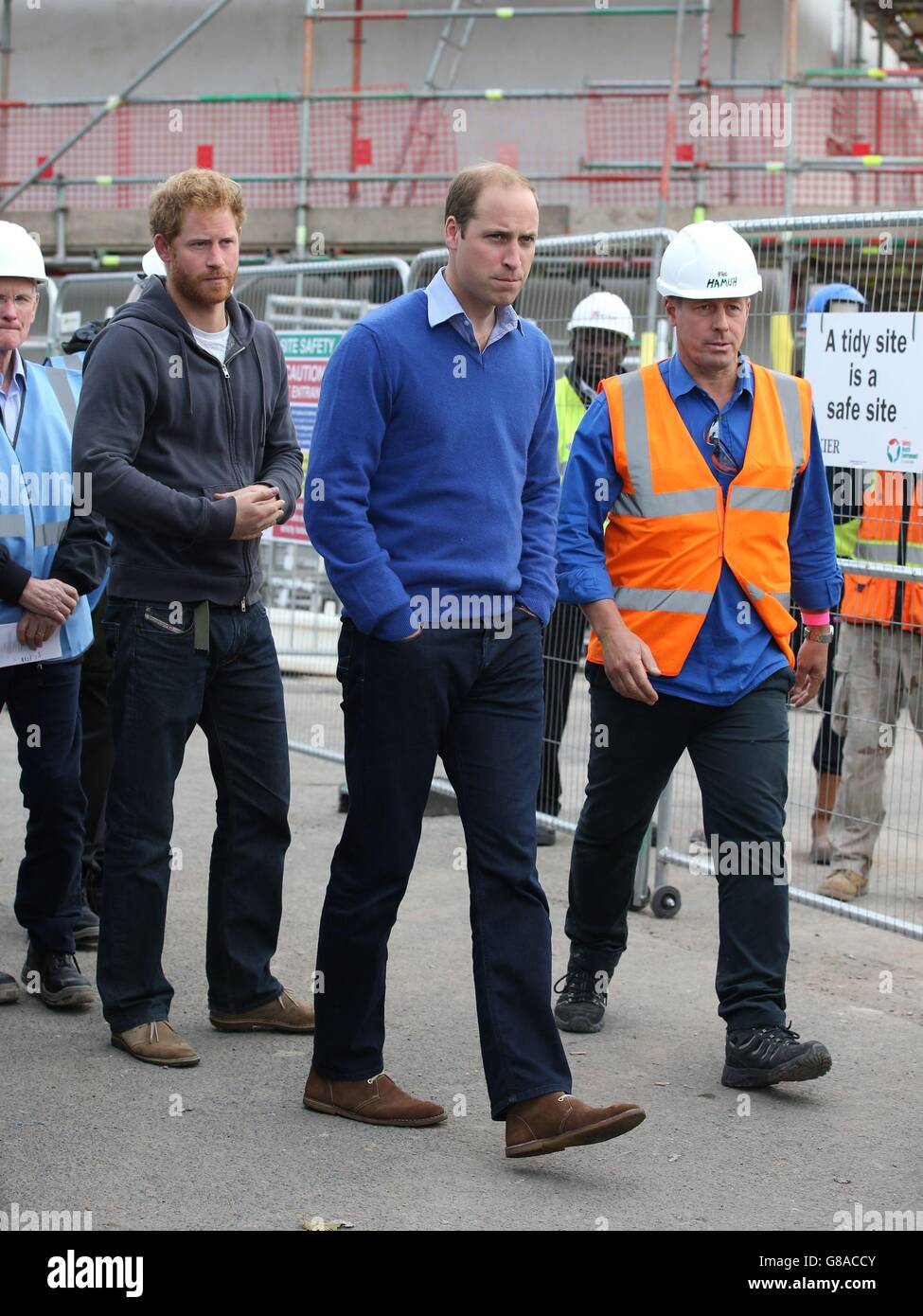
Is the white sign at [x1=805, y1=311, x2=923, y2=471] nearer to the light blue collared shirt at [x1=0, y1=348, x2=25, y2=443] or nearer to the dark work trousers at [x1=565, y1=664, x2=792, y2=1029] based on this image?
the dark work trousers at [x1=565, y1=664, x2=792, y2=1029]

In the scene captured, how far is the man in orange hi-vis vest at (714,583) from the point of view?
15.7ft

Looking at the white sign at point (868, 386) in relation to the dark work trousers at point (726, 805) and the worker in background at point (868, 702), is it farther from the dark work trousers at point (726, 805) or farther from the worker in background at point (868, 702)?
the dark work trousers at point (726, 805)

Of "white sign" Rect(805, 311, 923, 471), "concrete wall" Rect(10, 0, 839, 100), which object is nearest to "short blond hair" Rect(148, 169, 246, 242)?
"white sign" Rect(805, 311, 923, 471)

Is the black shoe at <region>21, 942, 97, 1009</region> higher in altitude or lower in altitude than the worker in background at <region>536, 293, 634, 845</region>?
lower

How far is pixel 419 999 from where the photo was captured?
5.50 meters

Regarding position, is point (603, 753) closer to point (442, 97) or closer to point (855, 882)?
point (855, 882)

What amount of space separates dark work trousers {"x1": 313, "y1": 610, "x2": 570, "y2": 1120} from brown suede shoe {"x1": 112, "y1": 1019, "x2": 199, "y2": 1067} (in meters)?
0.54

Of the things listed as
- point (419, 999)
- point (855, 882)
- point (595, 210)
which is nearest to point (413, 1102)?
point (419, 999)

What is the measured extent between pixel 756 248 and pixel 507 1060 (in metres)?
3.88

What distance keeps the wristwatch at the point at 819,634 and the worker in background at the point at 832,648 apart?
3.15ft

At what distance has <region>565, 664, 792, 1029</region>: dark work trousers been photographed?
4777 millimetres

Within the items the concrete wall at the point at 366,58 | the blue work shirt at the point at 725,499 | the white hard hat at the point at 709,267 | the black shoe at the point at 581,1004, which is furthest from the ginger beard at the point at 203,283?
the concrete wall at the point at 366,58

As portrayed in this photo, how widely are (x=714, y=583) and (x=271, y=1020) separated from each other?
5.90ft

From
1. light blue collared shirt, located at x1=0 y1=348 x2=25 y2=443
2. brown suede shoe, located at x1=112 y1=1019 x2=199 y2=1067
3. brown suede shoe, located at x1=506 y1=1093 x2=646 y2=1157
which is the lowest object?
brown suede shoe, located at x1=112 y1=1019 x2=199 y2=1067
